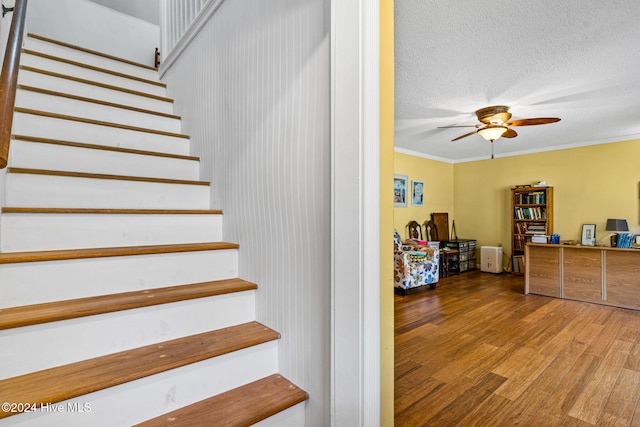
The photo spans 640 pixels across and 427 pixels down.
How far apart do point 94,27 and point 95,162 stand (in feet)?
9.96

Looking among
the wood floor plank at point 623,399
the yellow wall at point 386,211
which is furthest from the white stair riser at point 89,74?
the wood floor plank at point 623,399

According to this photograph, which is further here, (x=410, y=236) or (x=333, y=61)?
(x=410, y=236)

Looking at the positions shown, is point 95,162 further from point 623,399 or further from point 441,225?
point 441,225

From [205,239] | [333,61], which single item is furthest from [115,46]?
Answer: [333,61]

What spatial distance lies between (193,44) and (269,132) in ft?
5.10

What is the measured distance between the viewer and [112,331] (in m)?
1.15

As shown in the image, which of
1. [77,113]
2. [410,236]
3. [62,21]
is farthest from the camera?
[410,236]

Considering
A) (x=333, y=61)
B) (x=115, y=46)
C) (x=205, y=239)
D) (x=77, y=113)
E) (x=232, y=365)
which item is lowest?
(x=232, y=365)

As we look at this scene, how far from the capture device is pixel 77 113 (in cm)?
212

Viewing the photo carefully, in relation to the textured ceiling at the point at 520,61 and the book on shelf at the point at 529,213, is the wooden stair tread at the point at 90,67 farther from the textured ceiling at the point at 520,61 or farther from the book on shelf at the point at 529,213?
the book on shelf at the point at 529,213

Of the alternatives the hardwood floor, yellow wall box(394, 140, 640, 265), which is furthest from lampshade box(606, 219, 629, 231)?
the hardwood floor

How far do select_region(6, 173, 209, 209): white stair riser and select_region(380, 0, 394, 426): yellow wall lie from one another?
1.41 m

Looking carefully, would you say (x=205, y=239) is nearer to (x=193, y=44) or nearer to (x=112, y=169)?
(x=112, y=169)

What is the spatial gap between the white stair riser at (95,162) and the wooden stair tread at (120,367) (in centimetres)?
120
